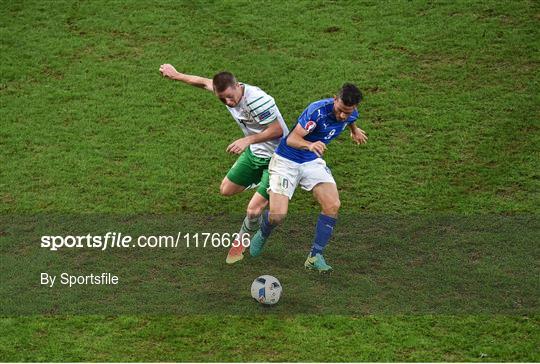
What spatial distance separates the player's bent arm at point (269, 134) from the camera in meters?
14.0

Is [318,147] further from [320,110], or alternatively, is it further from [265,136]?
[265,136]

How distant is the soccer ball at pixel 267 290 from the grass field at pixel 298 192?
157mm

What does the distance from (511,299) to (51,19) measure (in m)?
11.1

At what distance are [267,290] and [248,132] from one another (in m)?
2.40

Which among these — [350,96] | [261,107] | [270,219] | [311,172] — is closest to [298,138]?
[311,172]

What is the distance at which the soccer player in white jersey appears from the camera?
13.8 m

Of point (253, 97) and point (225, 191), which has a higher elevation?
point (253, 97)

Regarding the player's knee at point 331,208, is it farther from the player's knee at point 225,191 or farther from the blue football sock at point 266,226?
the player's knee at point 225,191

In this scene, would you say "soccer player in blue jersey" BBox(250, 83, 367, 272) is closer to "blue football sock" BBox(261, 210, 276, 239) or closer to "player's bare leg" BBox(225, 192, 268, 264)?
"blue football sock" BBox(261, 210, 276, 239)

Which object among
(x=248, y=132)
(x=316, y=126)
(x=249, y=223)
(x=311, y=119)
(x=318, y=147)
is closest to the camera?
(x=318, y=147)

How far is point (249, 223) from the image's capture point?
1472 centimetres

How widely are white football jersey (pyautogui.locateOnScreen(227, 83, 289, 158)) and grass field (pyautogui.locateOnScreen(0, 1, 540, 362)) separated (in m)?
1.50

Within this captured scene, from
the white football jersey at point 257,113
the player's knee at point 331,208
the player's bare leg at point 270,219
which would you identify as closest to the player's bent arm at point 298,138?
the white football jersey at point 257,113

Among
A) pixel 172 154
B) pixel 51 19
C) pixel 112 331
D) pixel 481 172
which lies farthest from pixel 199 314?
pixel 51 19
